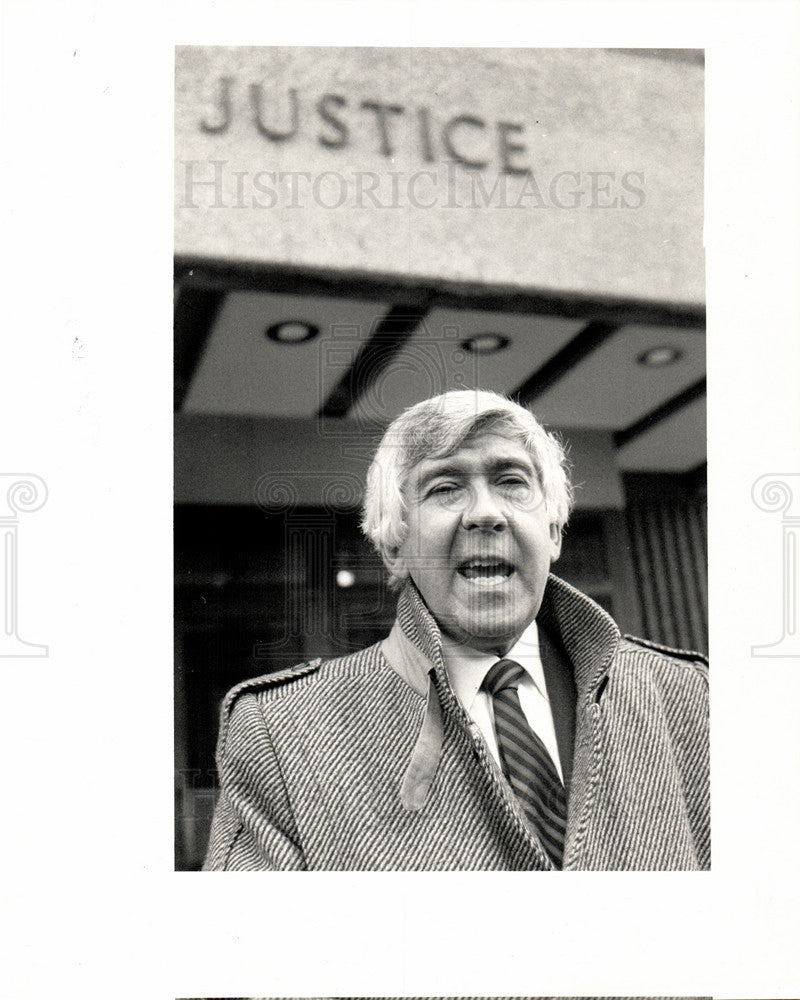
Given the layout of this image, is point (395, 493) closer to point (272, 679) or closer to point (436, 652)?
point (436, 652)

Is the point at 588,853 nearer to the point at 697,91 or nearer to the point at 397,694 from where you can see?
the point at 397,694

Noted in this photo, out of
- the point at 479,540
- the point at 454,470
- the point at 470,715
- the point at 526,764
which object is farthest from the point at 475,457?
the point at 526,764

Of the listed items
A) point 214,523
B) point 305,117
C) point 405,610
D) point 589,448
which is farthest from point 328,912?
point 305,117

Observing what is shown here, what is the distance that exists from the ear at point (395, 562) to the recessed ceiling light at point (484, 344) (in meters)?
0.45

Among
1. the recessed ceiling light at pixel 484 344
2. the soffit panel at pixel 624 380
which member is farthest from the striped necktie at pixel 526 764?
the recessed ceiling light at pixel 484 344

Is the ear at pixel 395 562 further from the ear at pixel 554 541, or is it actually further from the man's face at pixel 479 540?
the ear at pixel 554 541

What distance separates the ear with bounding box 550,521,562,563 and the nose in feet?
0.35

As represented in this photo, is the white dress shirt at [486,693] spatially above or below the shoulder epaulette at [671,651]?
below

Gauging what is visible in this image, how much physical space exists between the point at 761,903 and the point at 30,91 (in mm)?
2309

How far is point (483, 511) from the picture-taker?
207cm

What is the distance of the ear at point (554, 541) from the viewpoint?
2.11 m

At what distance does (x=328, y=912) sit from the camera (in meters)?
2.06

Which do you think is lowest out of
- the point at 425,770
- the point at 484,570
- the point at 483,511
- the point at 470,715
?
the point at 425,770

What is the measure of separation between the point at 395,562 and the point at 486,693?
334 mm
